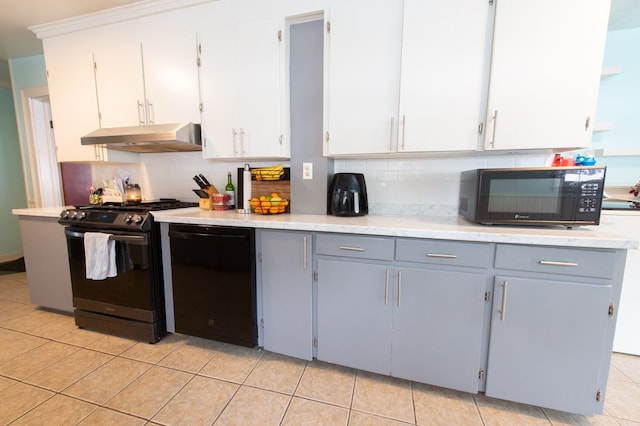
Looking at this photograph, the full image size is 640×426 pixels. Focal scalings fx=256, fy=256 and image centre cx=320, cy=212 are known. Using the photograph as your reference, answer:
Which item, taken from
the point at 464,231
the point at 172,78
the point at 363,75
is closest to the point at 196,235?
the point at 172,78

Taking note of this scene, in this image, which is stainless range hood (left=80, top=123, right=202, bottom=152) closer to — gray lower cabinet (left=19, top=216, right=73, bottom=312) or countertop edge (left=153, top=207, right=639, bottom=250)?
countertop edge (left=153, top=207, right=639, bottom=250)

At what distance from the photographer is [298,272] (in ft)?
5.28

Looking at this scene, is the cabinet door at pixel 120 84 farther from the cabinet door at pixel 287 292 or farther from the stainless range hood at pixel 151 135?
the cabinet door at pixel 287 292

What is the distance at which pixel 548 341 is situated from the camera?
1244 millimetres

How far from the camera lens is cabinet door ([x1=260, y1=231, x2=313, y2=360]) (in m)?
1.60

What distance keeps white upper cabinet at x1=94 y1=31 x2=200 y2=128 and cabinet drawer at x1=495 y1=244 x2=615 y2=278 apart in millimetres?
2282

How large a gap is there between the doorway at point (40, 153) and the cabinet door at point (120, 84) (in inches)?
59.3

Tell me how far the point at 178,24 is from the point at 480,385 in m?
3.16

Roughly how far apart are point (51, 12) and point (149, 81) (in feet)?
3.21

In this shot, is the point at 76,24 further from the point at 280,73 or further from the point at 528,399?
the point at 528,399

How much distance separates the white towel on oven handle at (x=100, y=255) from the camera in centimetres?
186

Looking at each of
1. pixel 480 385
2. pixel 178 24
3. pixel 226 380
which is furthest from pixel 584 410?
pixel 178 24

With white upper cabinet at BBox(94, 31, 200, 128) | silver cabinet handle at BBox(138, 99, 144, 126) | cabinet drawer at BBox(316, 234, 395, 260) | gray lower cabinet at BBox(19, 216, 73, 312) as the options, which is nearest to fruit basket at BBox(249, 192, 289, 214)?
cabinet drawer at BBox(316, 234, 395, 260)

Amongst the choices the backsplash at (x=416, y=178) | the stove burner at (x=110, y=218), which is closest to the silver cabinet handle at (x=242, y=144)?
the backsplash at (x=416, y=178)
